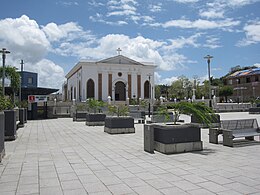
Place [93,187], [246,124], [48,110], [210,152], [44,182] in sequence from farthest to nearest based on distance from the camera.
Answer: [48,110] < [246,124] < [210,152] < [44,182] < [93,187]

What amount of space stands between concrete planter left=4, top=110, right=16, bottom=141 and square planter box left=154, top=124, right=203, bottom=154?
6.60 m

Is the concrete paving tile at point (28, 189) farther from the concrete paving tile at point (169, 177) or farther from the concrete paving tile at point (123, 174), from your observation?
the concrete paving tile at point (169, 177)

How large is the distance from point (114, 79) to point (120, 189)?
184ft

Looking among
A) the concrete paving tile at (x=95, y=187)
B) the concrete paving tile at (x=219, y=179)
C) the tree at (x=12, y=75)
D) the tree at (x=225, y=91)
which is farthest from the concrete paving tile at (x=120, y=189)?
the tree at (x=225, y=91)

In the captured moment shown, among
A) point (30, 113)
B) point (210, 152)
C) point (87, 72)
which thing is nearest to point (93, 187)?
point (210, 152)

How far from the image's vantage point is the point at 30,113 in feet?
92.7

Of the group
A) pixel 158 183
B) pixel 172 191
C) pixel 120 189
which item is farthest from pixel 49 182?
pixel 172 191

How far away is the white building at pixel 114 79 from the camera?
5959 cm

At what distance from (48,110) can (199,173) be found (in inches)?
1048

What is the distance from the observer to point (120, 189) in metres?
5.09

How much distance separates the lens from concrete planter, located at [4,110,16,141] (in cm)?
1131

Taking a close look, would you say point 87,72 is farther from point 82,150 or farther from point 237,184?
point 237,184

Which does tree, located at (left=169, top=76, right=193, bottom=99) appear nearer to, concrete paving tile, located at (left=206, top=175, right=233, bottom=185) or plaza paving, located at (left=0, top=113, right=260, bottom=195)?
plaza paving, located at (left=0, top=113, right=260, bottom=195)

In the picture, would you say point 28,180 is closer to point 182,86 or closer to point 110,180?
point 110,180
